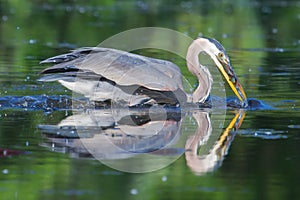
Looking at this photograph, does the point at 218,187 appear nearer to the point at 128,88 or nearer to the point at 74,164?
the point at 74,164

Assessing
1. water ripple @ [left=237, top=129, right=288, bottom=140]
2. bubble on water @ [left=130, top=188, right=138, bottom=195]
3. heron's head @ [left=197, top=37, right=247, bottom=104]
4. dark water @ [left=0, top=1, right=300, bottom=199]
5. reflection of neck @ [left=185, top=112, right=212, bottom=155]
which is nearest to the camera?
bubble on water @ [left=130, top=188, right=138, bottom=195]

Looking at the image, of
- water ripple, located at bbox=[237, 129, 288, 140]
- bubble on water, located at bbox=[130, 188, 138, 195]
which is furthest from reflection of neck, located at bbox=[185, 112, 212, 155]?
bubble on water, located at bbox=[130, 188, 138, 195]

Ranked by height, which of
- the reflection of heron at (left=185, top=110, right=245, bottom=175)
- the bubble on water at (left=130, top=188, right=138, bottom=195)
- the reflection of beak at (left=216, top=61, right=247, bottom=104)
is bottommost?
the bubble on water at (left=130, top=188, right=138, bottom=195)

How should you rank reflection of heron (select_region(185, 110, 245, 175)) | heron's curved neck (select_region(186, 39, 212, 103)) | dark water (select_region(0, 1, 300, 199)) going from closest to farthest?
dark water (select_region(0, 1, 300, 199)) < reflection of heron (select_region(185, 110, 245, 175)) < heron's curved neck (select_region(186, 39, 212, 103))

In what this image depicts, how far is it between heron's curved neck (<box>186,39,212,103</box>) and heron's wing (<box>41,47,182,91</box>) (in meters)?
0.36

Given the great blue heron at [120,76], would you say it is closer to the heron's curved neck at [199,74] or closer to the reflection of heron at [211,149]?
the heron's curved neck at [199,74]

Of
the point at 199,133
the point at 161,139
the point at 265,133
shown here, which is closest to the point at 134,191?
the point at 161,139

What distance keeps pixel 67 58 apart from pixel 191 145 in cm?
254

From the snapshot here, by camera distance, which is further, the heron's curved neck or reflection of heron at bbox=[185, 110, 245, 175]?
the heron's curved neck

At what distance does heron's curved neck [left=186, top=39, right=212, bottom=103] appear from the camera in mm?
10102

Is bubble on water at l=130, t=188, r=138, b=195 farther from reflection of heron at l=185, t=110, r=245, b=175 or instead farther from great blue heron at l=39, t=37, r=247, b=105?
great blue heron at l=39, t=37, r=247, b=105

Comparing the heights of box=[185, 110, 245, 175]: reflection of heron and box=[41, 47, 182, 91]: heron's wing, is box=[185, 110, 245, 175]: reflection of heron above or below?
below

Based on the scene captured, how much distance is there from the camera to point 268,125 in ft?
28.6

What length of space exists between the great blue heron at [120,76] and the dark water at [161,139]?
0.35 metres
